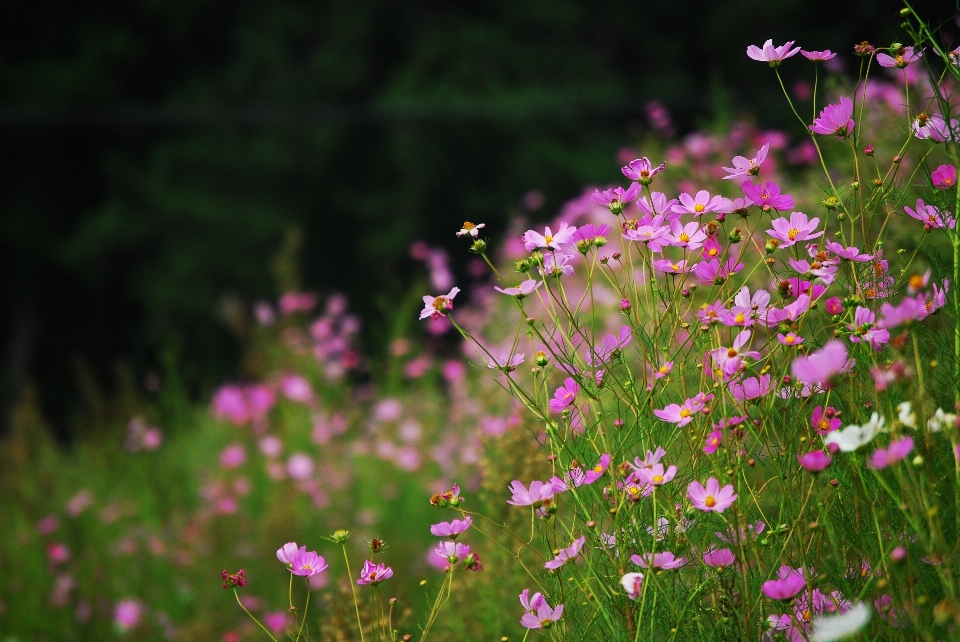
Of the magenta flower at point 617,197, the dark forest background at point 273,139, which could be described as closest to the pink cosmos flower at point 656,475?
the magenta flower at point 617,197

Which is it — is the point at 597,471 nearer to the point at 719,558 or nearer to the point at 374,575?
the point at 719,558

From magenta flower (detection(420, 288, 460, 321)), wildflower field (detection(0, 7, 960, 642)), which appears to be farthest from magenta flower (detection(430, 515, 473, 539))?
magenta flower (detection(420, 288, 460, 321))

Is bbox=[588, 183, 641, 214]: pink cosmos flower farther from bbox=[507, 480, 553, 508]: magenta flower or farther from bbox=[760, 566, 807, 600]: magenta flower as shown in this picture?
bbox=[760, 566, 807, 600]: magenta flower

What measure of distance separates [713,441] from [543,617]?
0.28m

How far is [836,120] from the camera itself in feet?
3.46

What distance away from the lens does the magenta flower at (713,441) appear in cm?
92

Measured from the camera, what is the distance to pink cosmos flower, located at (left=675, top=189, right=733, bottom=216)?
1.07 meters

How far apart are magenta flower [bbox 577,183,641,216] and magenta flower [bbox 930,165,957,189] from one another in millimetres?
387

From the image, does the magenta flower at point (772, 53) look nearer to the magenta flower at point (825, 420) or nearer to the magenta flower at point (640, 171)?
the magenta flower at point (640, 171)

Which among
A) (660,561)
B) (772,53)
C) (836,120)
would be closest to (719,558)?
(660,561)

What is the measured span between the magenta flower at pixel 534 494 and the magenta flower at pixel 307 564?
0.25 m

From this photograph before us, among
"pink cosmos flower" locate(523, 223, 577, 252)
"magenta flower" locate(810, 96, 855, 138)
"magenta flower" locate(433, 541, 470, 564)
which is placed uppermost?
"magenta flower" locate(810, 96, 855, 138)

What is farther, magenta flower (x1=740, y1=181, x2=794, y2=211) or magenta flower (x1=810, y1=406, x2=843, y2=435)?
magenta flower (x1=740, y1=181, x2=794, y2=211)

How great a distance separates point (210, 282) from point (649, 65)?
6.15m
